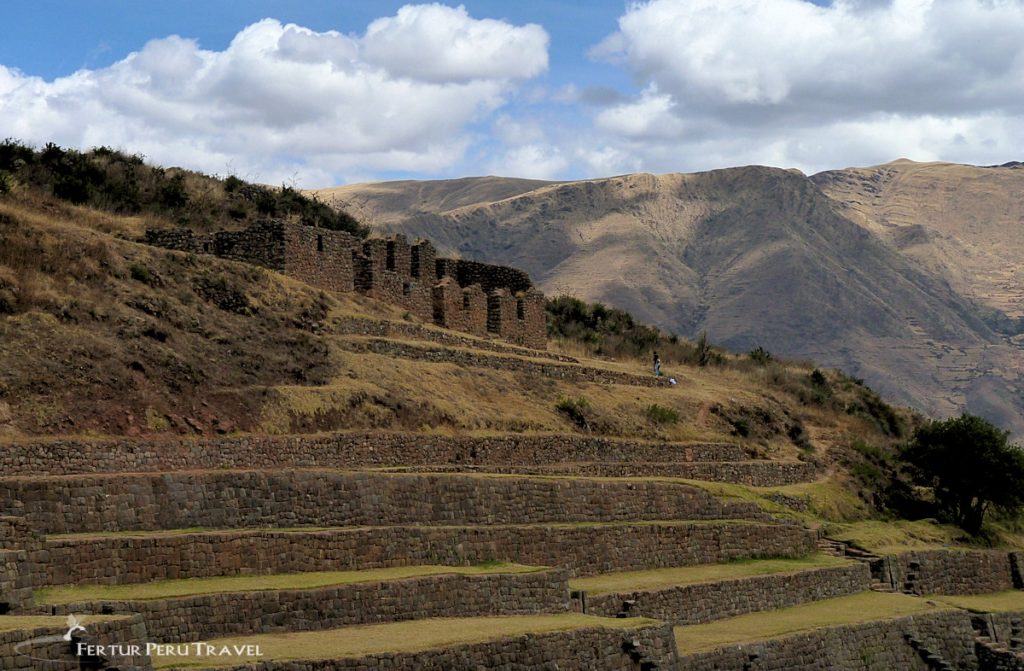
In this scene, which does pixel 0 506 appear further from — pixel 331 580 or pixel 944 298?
pixel 944 298

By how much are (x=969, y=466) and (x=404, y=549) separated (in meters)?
24.9

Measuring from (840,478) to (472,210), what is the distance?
8507 cm

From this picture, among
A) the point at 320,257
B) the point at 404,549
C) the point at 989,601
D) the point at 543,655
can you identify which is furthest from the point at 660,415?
the point at 543,655

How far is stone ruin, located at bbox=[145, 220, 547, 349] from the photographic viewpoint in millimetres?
37812

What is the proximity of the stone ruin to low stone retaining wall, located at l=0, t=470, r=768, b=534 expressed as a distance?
32.9ft

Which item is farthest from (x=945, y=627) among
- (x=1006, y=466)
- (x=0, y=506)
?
(x=0, y=506)

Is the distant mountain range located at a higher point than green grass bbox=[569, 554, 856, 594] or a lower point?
higher

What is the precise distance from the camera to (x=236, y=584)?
72.7ft

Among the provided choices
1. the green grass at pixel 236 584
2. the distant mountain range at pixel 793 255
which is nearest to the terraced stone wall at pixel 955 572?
the green grass at pixel 236 584

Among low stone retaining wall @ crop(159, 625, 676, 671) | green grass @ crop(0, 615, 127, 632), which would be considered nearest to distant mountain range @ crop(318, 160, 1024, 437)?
low stone retaining wall @ crop(159, 625, 676, 671)

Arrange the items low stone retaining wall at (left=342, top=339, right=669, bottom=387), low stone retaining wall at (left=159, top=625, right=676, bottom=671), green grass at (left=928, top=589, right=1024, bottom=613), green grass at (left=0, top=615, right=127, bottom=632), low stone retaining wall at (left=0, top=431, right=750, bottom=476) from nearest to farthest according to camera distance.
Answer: green grass at (left=0, top=615, right=127, bottom=632)
low stone retaining wall at (left=159, top=625, right=676, bottom=671)
low stone retaining wall at (left=0, top=431, right=750, bottom=476)
low stone retaining wall at (left=342, top=339, right=669, bottom=387)
green grass at (left=928, top=589, right=1024, bottom=613)

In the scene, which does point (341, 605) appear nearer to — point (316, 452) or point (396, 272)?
point (316, 452)

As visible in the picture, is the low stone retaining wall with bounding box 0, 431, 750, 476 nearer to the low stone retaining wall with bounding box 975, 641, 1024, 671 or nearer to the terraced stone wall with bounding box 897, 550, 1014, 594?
the terraced stone wall with bounding box 897, 550, 1014, 594

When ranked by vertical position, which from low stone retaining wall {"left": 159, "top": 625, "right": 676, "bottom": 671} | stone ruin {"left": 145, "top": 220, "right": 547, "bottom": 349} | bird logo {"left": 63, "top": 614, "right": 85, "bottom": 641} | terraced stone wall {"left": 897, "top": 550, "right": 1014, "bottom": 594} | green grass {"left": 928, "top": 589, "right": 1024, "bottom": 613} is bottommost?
green grass {"left": 928, "top": 589, "right": 1024, "bottom": 613}
